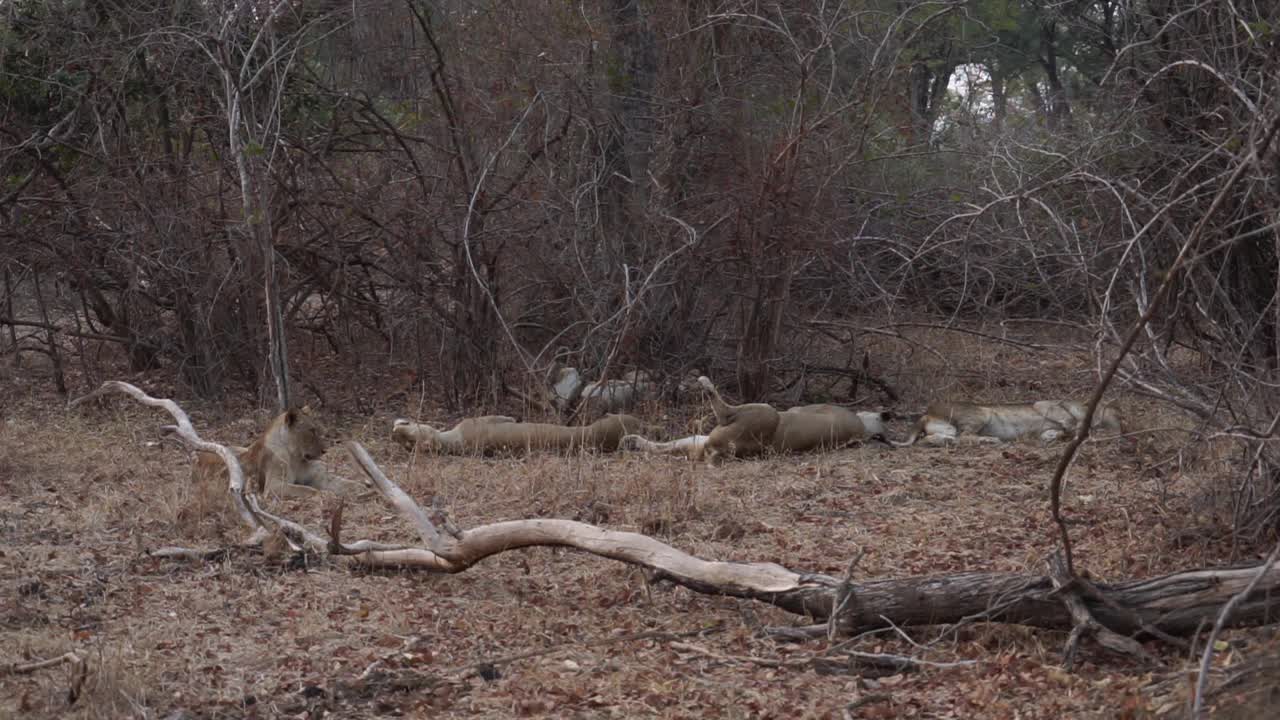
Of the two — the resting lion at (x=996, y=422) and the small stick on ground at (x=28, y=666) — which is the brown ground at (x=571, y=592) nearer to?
the small stick on ground at (x=28, y=666)

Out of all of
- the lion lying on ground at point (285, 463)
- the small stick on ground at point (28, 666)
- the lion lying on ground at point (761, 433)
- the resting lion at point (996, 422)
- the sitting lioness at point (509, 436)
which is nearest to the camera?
the small stick on ground at point (28, 666)

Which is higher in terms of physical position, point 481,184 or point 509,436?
point 481,184

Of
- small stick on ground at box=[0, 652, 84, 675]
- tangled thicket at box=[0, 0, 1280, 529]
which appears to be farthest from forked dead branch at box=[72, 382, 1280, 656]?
tangled thicket at box=[0, 0, 1280, 529]

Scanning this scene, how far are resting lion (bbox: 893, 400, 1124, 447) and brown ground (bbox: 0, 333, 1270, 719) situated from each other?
0.34 m

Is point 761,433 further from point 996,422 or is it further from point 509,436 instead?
point 996,422

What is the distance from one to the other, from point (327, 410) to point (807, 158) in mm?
4649

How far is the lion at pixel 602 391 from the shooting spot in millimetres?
11289

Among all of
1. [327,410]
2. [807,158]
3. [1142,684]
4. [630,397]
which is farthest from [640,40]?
[1142,684]

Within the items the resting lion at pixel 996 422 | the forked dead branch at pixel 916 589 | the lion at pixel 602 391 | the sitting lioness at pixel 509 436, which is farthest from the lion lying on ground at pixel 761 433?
the forked dead branch at pixel 916 589

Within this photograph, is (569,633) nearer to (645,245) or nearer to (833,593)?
(833,593)

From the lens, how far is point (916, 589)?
561cm

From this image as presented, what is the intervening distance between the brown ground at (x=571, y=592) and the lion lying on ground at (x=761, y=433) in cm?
23

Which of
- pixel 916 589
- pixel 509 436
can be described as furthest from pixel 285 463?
pixel 916 589

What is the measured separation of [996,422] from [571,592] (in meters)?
5.20
